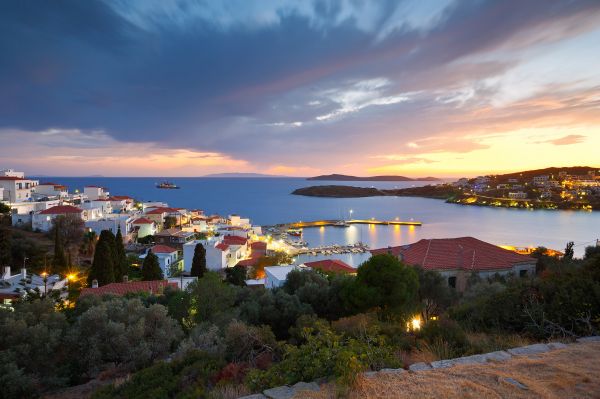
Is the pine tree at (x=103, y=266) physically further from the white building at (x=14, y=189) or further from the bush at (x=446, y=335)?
the white building at (x=14, y=189)

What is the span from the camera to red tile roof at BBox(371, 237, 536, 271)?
58.6 feet

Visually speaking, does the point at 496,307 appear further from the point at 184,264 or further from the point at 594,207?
the point at 594,207

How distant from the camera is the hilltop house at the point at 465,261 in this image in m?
17.6

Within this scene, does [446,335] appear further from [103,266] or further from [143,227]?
[143,227]

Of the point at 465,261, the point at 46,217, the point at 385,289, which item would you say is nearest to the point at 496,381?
the point at 385,289

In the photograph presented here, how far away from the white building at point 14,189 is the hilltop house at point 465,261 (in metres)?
39.4

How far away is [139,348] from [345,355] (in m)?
5.83

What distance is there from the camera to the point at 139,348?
7777mm

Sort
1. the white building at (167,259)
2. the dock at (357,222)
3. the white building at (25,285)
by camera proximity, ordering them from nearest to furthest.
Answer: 1. the white building at (25,285)
2. the white building at (167,259)
3. the dock at (357,222)

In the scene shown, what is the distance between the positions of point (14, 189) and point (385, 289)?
4231 centimetres

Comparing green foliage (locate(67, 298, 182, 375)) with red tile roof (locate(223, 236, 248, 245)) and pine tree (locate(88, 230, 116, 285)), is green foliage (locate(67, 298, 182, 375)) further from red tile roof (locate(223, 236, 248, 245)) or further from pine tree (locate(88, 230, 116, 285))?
red tile roof (locate(223, 236, 248, 245))

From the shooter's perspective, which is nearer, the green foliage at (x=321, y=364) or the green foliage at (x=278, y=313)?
the green foliage at (x=321, y=364)

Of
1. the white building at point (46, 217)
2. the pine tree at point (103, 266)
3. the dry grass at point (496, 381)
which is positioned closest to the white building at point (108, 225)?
the white building at point (46, 217)

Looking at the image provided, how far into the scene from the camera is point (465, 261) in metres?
18.1
